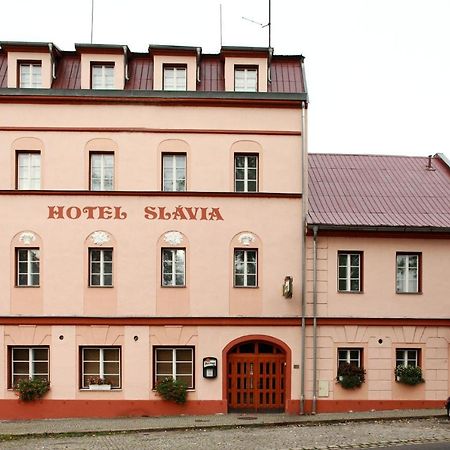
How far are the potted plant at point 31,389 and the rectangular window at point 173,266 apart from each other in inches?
198

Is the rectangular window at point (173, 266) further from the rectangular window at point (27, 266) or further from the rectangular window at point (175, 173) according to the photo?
the rectangular window at point (27, 266)

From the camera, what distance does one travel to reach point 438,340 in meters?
27.2

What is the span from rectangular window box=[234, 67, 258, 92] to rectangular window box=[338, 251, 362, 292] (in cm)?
638

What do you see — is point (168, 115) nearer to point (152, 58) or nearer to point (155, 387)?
point (152, 58)

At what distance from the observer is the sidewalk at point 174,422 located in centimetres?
2334

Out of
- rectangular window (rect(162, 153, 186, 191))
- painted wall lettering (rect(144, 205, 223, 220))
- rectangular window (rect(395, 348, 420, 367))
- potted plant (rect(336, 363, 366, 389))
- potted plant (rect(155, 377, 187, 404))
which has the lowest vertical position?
potted plant (rect(155, 377, 187, 404))

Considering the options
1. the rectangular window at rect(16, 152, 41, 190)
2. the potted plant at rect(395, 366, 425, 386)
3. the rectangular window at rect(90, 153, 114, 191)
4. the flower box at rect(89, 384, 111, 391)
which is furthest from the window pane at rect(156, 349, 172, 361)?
the potted plant at rect(395, 366, 425, 386)

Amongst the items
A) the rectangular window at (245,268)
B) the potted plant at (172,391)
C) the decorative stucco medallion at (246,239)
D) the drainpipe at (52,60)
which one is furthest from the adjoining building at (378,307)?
the drainpipe at (52,60)

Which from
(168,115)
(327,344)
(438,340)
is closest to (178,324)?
(327,344)

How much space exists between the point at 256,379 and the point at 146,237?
595 centimetres

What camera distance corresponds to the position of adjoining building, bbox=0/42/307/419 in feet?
86.6

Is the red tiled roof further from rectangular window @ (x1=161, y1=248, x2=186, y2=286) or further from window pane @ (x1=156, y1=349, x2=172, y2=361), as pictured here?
window pane @ (x1=156, y1=349, x2=172, y2=361)

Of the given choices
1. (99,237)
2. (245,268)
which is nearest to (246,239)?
(245,268)

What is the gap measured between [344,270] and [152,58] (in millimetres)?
9759
